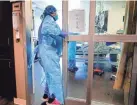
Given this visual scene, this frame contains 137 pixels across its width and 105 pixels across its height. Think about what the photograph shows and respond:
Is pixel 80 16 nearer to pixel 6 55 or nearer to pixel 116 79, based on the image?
pixel 116 79

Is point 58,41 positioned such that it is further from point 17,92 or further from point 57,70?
point 17,92

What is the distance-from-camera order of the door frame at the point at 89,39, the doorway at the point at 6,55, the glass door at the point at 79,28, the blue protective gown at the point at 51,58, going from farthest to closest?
the doorway at the point at 6,55 → the blue protective gown at the point at 51,58 → the glass door at the point at 79,28 → the door frame at the point at 89,39

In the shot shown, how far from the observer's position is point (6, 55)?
2.36m

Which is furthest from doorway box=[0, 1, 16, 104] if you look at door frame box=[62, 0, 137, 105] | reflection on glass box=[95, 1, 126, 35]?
reflection on glass box=[95, 1, 126, 35]

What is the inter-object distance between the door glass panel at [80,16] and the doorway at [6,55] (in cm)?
96

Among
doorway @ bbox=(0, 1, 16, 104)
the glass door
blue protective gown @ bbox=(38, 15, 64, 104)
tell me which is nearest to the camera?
the glass door

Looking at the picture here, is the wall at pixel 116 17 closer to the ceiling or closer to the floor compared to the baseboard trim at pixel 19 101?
closer to the ceiling

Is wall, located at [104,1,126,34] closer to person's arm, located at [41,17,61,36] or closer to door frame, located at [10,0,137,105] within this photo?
door frame, located at [10,0,137,105]

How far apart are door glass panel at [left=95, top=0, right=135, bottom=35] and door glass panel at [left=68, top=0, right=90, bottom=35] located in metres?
0.14

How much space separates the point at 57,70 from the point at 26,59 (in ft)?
1.67

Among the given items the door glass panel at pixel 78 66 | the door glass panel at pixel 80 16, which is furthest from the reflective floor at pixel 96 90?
the door glass panel at pixel 80 16

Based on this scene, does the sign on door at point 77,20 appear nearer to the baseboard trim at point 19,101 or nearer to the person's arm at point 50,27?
the person's arm at point 50,27

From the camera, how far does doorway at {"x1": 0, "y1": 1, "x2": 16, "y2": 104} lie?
224cm

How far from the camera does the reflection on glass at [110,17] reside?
1.94 meters
